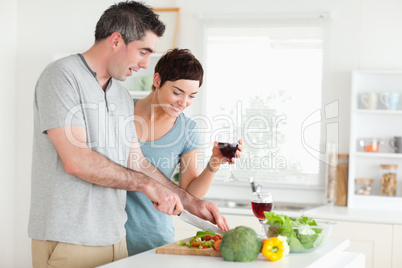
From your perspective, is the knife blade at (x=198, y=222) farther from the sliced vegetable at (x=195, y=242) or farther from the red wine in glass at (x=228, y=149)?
the red wine in glass at (x=228, y=149)

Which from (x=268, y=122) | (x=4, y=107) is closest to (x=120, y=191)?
(x=268, y=122)

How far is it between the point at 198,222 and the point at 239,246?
29 cm

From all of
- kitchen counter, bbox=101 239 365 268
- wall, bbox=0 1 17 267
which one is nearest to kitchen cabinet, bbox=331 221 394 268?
kitchen counter, bbox=101 239 365 268

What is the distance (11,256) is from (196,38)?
266 centimetres

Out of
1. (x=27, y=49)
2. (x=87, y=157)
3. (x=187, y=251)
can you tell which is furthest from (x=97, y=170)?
(x=27, y=49)

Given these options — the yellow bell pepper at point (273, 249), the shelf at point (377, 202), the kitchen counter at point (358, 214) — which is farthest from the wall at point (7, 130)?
the yellow bell pepper at point (273, 249)

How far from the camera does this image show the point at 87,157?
6.68ft

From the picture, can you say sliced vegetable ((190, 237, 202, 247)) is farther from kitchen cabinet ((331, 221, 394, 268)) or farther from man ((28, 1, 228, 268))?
kitchen cabinet ((331, 221, 394, 268))

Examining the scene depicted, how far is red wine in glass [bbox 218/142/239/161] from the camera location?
2502 millimetres

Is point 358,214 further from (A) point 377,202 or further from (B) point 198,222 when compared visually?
(B) point 198,222

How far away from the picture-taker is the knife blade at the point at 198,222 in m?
2.19

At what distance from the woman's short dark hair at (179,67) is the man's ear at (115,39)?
0.43 m

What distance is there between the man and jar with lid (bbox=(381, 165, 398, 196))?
2.74 m

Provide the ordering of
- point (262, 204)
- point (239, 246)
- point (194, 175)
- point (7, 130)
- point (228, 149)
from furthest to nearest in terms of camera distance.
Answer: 1. point (7, 130)
2. point (194, 175)
3. point (228, 149)
4. point (262, 204)
5. point (239, 246)
